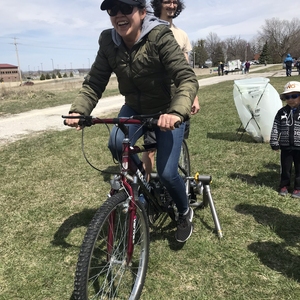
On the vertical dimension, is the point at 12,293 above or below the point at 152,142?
below

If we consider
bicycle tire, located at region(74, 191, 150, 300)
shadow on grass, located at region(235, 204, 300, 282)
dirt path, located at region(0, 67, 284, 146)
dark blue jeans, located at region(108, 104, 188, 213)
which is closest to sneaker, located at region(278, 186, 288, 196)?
shadow on grass, located at region(235, 204, 300, 282)

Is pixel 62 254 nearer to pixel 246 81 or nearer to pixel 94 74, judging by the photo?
pixel 94 74

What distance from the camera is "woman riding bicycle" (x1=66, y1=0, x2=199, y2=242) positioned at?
2340 millimetres

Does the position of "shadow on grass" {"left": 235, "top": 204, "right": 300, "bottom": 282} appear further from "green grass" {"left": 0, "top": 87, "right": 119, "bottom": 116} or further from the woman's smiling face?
"green grass" {"left": 0, "top": 87, "right": 119, "bottom": 116}

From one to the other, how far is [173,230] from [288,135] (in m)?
2.09

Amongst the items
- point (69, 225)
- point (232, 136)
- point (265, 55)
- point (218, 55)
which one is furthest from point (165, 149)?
point (218, 55)

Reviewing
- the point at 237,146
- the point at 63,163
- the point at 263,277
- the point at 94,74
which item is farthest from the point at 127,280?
the point at 237,146

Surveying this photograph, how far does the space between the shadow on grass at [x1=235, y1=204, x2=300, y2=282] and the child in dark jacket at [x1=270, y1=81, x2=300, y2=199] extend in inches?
23.3

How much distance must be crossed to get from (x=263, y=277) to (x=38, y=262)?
6.68ft

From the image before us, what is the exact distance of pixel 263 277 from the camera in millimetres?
2646

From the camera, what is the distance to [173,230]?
341 cm

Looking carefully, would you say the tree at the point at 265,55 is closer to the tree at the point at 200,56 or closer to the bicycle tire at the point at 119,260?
the tree at the point at 200,56

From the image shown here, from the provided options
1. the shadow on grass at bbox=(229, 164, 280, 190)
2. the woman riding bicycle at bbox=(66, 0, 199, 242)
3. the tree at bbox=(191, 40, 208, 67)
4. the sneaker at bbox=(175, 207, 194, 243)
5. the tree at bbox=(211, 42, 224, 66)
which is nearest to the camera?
the woman riding bicycle at bbox=(66, 0, 199, 242)

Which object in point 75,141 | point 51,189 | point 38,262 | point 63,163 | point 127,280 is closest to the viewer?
point 127,280
